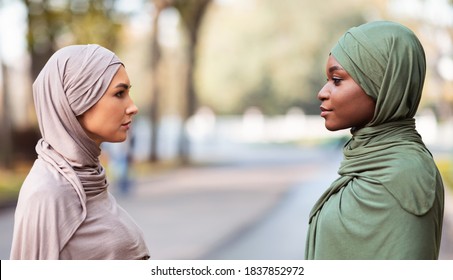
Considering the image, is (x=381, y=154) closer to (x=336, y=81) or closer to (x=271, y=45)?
(x=336, y=81)

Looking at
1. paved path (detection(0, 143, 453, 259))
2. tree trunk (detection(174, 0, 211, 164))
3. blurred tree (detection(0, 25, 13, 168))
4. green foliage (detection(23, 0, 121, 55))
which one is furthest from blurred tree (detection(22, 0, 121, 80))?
tree trunk (detection(174, 0, 211, 164))

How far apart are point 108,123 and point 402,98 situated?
2.38 ft

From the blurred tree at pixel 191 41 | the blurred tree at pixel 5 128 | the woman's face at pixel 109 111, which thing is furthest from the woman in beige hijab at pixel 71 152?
the blurred tree at pixel 191 41

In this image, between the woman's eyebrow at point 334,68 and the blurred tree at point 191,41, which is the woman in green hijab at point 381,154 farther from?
the blurred tree at point 191,41

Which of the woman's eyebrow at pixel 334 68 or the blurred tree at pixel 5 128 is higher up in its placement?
the woman's eyebrow at pixel 334 68

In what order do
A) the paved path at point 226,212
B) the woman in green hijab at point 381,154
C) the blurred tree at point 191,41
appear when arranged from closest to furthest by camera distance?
the woman in green hijab at point 381,154
the paved path at point 226,212
the blurred tree at point 191,41

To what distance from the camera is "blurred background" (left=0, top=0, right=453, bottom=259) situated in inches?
427

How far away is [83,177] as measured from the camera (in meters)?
2.03

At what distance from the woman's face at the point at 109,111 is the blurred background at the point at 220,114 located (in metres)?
5.74

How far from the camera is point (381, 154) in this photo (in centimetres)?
201

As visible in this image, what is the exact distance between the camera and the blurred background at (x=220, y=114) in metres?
10.9

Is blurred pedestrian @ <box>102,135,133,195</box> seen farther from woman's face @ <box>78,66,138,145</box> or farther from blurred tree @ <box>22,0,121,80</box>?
woman's face @ <box>78,66,138,145</box>
